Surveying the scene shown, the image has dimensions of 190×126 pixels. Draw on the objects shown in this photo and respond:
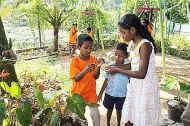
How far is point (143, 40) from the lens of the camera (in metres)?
2.96

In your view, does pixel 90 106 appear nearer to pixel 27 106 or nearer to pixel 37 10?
pixel 27 106

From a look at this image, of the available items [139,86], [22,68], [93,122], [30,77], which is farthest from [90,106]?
[22,68]

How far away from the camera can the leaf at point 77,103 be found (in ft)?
10.4

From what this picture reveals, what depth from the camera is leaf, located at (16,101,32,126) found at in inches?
125

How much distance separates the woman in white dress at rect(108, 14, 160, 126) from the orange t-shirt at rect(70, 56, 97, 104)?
1.63ft

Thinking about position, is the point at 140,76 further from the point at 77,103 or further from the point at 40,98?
the point at 40,98

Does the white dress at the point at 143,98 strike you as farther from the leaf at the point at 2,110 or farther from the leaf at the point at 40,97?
the leaf at the point at 2,110

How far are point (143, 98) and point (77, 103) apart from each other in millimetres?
541

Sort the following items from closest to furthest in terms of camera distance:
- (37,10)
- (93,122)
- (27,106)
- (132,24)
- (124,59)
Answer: (132,24), (27,106), (93,122), (124,59), (37,10)

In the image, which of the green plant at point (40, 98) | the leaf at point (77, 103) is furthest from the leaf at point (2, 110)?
the leaf at point (77, 103)

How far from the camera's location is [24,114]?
3.19 metres

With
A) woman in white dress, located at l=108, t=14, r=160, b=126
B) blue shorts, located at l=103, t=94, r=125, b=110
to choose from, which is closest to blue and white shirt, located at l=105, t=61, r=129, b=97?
blue shorts, located at l=103, t=94, r=125, b=110

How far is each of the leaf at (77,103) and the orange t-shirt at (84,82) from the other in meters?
0.39

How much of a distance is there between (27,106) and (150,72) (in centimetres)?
106
